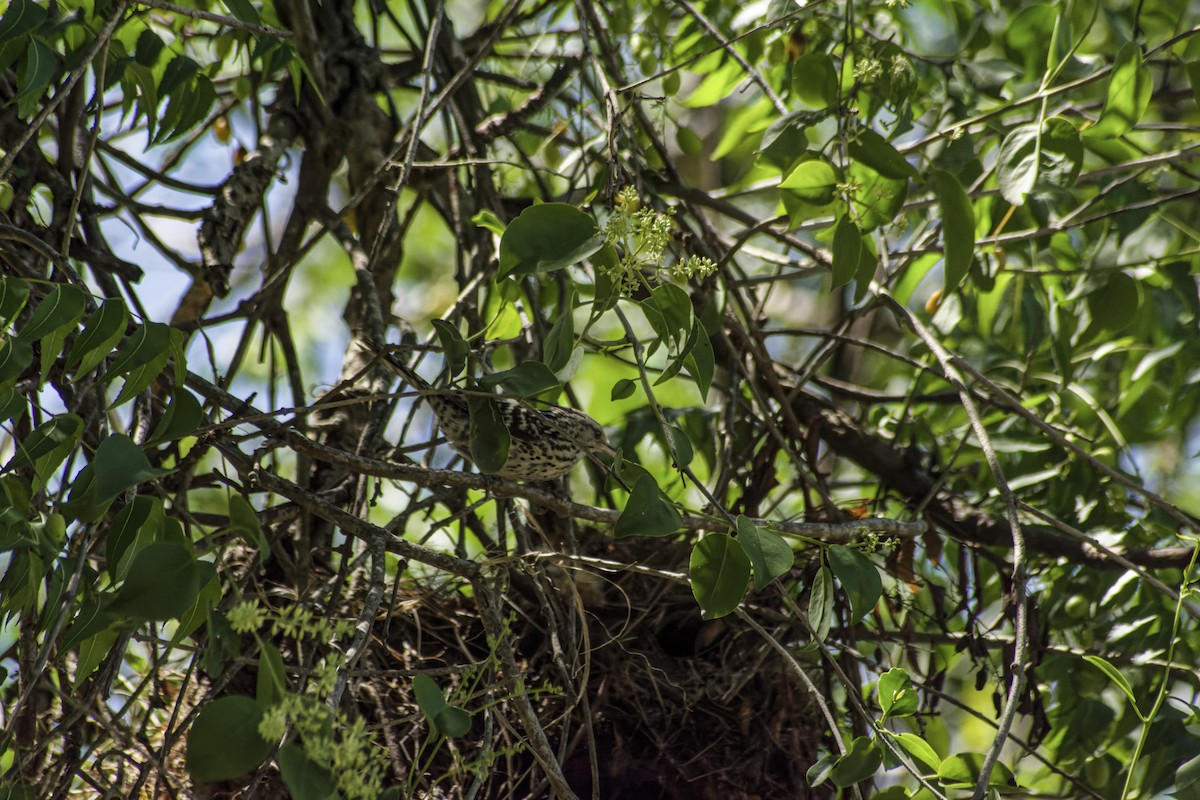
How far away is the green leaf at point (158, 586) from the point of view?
33.3 inches

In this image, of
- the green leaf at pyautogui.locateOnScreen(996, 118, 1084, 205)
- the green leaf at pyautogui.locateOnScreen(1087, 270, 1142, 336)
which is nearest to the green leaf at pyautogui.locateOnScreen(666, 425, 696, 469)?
the green leaf at pyautogui.locateOnScreen(996, 118, 1084, 205)

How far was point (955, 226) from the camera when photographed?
1.37m

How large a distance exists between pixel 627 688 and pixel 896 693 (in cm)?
51

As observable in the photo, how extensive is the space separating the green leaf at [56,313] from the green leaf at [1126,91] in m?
1.33

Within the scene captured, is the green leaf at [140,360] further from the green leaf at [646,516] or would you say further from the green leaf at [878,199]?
the green leaf at [878,199]

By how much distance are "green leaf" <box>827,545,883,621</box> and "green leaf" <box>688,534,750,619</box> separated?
0.10 meters

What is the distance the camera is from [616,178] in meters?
1.23

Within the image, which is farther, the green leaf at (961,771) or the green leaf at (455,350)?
the green leaf at (961,771)

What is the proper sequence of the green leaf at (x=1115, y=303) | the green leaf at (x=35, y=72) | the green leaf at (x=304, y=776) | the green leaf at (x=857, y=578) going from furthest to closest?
the green leaf at (x=1115, y=303), the green leaf at (x=35, y=72), the green leaf at (x=857, y=578), the green leaf at (x=304, y=776)

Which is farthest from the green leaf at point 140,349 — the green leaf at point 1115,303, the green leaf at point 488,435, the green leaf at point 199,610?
the green leaf at point 1115,303

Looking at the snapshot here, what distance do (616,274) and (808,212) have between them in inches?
16.1

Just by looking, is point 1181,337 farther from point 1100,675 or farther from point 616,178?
point 616,178

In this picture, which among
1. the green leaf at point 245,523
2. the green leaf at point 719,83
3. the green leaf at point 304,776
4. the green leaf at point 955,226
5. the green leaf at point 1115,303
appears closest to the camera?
the green leaf at point 304,776

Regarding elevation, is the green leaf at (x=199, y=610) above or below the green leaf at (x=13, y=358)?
below
